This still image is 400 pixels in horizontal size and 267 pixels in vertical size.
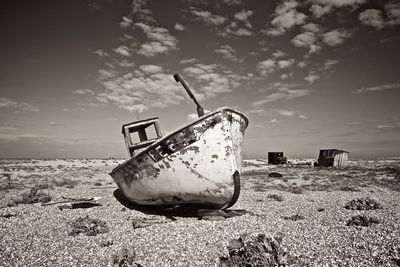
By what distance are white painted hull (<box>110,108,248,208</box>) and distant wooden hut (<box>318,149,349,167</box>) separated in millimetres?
37080

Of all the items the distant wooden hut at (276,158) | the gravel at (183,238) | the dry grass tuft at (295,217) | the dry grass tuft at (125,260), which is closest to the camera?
the dry grass tuft at (125,260)

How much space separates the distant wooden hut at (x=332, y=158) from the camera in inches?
1603

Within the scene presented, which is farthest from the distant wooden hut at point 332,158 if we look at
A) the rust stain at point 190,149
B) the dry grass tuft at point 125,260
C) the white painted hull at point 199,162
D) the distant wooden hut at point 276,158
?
the dry grass tuft at point 125,260

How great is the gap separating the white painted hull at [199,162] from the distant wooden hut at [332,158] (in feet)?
122

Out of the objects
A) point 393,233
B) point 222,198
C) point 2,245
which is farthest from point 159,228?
point 393,233

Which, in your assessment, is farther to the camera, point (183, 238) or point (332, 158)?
point (332, 158)

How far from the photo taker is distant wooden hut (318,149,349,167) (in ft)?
134

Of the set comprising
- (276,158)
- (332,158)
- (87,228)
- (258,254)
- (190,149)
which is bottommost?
(87,228)

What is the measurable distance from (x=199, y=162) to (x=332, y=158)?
125ft

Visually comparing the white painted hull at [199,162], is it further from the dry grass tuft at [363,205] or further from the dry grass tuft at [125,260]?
the dry grass tuft at [363,205]

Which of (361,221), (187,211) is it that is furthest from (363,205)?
(187,211)

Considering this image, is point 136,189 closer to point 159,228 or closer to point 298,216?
point 159,228

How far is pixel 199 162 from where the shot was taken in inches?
312

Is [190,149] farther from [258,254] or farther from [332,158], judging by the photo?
[332,158]
